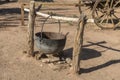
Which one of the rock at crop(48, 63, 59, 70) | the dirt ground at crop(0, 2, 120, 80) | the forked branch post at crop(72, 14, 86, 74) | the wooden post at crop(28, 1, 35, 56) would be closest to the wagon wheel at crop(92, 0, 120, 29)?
the dirt ground at crop(0, 2, 120, 80)

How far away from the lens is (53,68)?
304 inches

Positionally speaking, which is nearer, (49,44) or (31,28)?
(49,44)

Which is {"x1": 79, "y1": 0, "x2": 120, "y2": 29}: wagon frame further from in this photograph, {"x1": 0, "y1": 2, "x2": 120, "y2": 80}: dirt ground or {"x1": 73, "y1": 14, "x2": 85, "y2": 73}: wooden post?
{"x1": 73, "y1": 14, "x2": 85, "y2": 73}: wooden post

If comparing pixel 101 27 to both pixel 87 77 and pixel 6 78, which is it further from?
pixel 6 78

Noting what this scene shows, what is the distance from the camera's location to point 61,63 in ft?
26.2

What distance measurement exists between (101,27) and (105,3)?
960 millimetres

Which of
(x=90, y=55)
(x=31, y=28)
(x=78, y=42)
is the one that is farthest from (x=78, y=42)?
(x=90, y=55)

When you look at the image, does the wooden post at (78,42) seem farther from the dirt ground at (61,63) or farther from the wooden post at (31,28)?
the wooden post at (31,28)

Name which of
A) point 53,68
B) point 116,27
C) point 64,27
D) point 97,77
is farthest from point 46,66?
point 116,27

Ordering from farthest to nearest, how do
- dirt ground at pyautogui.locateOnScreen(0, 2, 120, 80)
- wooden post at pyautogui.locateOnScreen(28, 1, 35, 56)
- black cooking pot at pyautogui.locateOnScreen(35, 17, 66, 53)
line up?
wooden post at pyautogui.locateOnScreen(28, 1, 35, 56)
black cooking pot at pyautogui.locateOnScreen(35, 17, 66, 53)
dirt ground at pyautogui.locateOnScreen(0, 2, 120, 80)

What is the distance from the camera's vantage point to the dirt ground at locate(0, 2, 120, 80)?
7.40m

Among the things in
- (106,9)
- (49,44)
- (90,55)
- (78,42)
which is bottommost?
(90,55)

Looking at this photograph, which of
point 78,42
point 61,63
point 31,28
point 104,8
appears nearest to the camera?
point 78,42

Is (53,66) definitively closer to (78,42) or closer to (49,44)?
(49,44)
